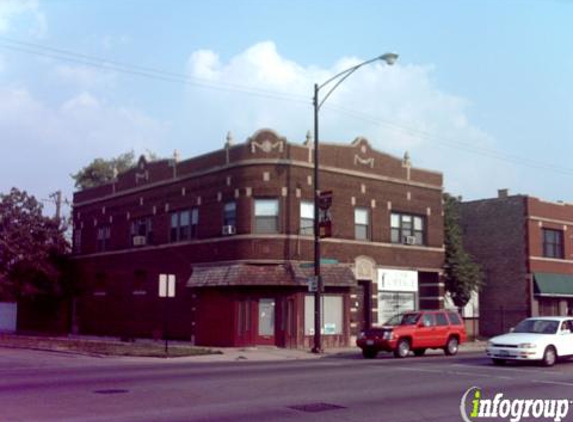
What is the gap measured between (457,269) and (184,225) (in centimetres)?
1666

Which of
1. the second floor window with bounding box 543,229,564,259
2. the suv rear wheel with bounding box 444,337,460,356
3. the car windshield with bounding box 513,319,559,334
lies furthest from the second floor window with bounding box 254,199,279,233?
the second floor window with bounding box 543,229,564,259

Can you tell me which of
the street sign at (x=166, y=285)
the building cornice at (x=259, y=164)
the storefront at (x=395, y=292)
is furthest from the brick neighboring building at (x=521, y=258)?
the street sign at (x=166, y=285)

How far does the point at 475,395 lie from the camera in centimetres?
1420

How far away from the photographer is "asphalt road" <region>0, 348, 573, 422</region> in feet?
38.4

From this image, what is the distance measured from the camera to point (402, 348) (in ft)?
84.2

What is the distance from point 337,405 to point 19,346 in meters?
22.5

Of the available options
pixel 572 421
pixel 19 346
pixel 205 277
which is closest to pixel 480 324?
pixel 205 277

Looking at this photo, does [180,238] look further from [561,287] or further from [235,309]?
[561,287]

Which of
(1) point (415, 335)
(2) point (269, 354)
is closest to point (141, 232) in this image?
(2) point (269, 354)

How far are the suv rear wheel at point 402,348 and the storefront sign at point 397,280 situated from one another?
32.4 ft

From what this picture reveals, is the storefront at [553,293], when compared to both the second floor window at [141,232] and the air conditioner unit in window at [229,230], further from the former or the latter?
the second floor window at [141,232]

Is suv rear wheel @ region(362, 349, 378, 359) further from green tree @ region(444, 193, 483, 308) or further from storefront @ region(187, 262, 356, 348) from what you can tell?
green tree @ region(444, 193, 483, 308)

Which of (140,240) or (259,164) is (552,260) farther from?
(140,240)

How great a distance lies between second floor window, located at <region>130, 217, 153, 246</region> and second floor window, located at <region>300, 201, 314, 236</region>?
33.4 ft
